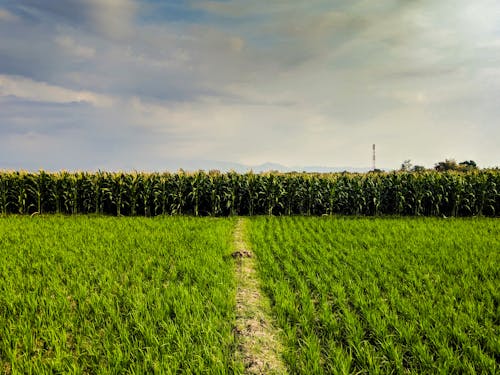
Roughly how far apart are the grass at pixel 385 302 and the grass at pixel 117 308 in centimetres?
123

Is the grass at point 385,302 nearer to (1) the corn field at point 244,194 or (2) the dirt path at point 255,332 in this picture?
(2) the dirt path at point 255,332

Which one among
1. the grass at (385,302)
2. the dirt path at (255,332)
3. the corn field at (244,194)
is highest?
the corn field at (244,194)

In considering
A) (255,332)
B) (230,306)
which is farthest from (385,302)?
(230,306)

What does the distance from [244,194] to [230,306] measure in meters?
16.1

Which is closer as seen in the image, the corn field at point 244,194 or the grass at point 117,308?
the grass at point 117,308

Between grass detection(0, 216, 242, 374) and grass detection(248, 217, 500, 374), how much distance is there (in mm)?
1226

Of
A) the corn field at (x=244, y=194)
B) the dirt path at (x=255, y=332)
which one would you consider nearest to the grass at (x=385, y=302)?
the dirt path at (x=255, y=332)

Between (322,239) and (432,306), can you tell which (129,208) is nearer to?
(322,239)

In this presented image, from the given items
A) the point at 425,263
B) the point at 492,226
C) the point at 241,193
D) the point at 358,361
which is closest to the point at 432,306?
the point at 358,361

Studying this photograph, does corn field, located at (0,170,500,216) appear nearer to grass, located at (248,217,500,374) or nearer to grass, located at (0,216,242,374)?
grass, located at (248,217,500,374)

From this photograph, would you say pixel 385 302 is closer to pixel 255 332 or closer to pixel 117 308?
pixel 255 332

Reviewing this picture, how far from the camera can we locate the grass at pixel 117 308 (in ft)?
15.6

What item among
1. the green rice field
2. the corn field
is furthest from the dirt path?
the corn field

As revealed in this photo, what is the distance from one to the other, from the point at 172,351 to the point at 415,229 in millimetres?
13418
